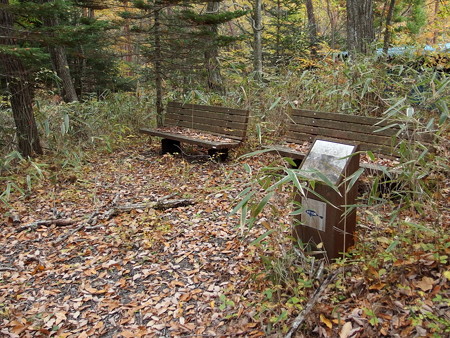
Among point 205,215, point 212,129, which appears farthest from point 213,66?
point 205,215

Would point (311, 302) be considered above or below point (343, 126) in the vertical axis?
below

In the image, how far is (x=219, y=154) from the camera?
233 inches

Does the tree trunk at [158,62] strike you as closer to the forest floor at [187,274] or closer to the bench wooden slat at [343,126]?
the forest floor at [187,274]

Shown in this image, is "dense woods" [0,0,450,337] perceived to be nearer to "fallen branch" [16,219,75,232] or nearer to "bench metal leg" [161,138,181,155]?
"fallen branch" [16,219,75,232]

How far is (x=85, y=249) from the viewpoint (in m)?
3.91

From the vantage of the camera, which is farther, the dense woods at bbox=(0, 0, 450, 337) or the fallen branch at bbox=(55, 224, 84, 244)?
the fallen branch at bbox=(55, 224, 84, 244)

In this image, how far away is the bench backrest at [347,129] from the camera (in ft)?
13.7

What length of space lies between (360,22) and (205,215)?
Result: 5.12 meters

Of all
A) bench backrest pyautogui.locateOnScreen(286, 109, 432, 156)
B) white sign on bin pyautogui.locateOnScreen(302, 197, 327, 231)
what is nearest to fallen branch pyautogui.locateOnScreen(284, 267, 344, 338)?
white sign on bin pyautogui.locateOnScreen(302, 197, 327, 231)

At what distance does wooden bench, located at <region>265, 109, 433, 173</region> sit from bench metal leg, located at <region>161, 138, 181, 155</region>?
2465 millimetres

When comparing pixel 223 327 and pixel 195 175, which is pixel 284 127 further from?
pixel 223 327

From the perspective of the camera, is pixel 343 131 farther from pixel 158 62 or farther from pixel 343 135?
pixel 158 62

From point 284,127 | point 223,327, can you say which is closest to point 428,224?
point 223,327

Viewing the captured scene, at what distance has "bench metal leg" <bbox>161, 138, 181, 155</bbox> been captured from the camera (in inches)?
270
